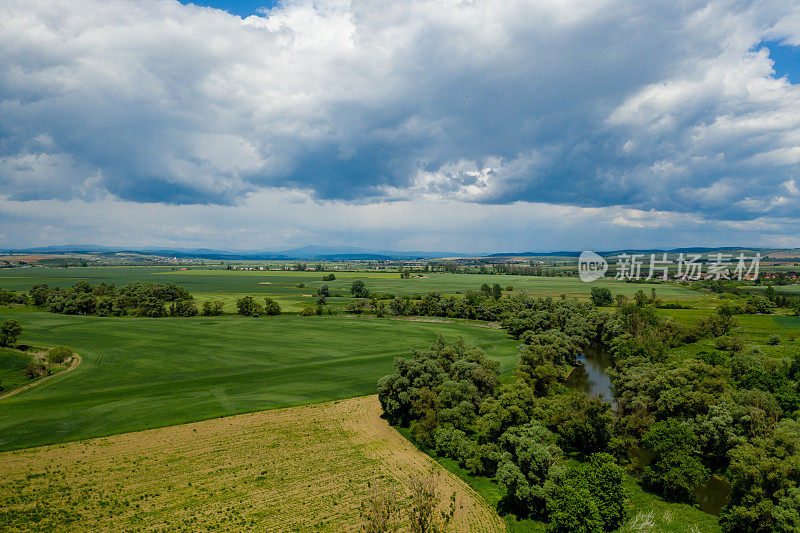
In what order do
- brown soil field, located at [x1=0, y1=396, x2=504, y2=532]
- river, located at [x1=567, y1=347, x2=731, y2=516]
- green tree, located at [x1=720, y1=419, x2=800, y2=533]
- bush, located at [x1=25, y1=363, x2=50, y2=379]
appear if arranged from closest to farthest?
1. green tree, located at [x1=720, y1=419, x2=800, y2=533]
2. brown soil field, located at [x1=0, y1=396, x2=504, y2=532]
3. river, located at [x1=567, y1=347, x2=731, y2=516]
4. bush, located at [x1=25, y1=363, x2=50, y2=379]

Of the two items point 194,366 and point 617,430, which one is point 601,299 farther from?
point 194,366

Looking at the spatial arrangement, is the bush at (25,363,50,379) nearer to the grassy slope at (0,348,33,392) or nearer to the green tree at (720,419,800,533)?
the grassy slope at (0,348,33,392)

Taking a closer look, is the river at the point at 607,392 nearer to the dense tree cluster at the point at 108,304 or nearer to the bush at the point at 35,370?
the bush at the point at 35,370

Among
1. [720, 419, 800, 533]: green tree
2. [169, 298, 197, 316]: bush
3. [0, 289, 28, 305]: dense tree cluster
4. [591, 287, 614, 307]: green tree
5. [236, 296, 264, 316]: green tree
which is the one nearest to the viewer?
[720, 419, 800, 533]: green tree

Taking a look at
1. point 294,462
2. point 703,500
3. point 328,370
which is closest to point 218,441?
point 294,462

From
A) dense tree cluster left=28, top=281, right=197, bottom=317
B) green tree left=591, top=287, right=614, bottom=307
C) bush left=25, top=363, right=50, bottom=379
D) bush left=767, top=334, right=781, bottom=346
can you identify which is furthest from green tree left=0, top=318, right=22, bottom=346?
green tree left=591, top=287, right=614, bottom=307

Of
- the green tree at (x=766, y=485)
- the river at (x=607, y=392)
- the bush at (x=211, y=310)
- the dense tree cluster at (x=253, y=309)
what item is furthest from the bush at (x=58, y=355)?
the green tree at (x=766, y=485)

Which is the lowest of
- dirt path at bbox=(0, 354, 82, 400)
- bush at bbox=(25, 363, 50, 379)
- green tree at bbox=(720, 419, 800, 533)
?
dirt path at bbox=(0, 354, 82, 400)

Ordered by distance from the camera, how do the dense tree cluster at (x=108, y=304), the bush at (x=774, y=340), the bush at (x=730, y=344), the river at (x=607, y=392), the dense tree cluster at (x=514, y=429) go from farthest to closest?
the dense tree cluster at (x=108, y=304), the bush at (x=774, y=340), the bush at (x=730, y=344), the river at (x=607, y=392), the dense tree cluster at (x=514, y=429)
